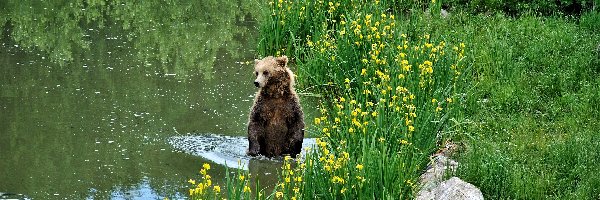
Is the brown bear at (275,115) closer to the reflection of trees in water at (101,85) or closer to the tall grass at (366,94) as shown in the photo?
the tall grass at (366,94)

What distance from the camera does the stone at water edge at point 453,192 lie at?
7773 millimetres

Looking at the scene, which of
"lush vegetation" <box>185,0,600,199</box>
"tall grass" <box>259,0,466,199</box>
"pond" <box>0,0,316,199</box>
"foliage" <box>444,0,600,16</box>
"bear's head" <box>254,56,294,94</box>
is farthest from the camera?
"foliage" <box>444,0,600,16</box>

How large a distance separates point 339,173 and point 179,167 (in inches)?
99.1

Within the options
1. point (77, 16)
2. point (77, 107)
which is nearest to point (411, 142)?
point (77, 107)

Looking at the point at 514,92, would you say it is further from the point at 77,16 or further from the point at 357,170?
the point at 77,16

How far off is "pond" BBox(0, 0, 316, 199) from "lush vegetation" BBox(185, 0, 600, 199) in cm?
99

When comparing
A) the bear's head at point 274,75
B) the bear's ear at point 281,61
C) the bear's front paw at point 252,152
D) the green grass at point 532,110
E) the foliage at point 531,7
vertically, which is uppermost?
the bear's ear at point 281,61

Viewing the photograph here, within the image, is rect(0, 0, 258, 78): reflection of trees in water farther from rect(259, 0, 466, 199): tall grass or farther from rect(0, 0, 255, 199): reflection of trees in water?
rect(259, 0, 466, 199): tall grass

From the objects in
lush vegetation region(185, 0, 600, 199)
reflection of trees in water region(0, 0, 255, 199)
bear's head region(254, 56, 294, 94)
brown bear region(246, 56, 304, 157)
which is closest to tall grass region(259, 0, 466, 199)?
lush vegetation region(185, 0, 600, 199)

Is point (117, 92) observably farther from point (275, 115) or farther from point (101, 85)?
point (275, 115)

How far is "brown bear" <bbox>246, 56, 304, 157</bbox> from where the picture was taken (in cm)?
1038

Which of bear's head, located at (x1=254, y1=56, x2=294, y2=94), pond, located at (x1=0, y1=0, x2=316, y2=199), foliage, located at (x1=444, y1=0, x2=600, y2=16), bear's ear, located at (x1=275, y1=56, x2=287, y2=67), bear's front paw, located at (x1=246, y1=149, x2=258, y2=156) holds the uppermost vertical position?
bear's ear, located at (x1=275, y1=56, x2=287, y2=67)

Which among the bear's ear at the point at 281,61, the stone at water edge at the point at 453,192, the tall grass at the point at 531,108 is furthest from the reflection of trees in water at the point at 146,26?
the stone at water edge at the point at 453,192

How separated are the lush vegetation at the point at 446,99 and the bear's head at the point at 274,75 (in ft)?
2.04
